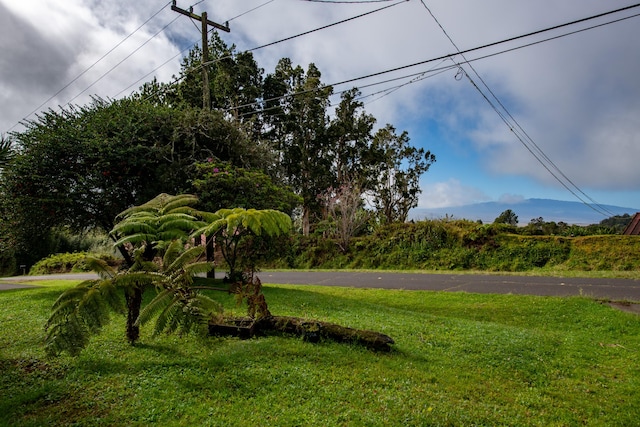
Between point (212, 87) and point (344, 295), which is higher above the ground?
point (212, 87)

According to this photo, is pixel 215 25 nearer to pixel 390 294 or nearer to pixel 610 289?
pixel 390 294

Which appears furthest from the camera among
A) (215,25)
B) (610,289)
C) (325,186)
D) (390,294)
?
(325,186)

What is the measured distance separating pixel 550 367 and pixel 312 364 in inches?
112

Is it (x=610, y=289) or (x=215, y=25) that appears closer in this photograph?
(x=610, y=289)

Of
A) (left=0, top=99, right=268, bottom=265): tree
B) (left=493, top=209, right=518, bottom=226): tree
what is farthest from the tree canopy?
(left=493, top=209, right=518, bottom=226): tree

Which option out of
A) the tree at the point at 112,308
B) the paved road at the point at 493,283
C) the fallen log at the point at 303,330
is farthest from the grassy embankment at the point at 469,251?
the tree at the point at 112,308

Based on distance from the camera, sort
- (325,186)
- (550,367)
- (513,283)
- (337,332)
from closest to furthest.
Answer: (550,367), (337,332), (513,283), (325,186)

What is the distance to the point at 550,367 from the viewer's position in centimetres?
461

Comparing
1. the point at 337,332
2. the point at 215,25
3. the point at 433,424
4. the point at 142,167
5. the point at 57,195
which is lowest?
the point at 433,424

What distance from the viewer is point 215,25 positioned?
14.8 metres

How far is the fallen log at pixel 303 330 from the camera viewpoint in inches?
195

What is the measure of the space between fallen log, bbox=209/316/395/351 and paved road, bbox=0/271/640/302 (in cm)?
611

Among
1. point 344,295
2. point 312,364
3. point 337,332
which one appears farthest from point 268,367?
point 344,295

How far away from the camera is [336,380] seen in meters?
3.88
